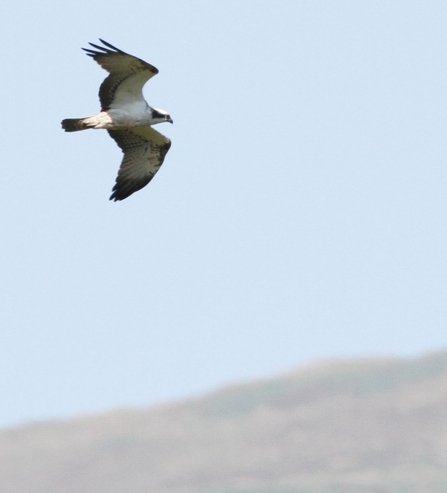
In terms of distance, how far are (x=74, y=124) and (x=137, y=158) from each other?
2947mm

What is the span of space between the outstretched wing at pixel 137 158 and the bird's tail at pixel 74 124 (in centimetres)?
257

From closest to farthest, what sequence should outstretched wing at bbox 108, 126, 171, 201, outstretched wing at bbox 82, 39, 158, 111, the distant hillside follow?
outstretched wing at bbox 82, 39, 158, 111 → outstretched wing at bbox 108, 126, 171, 201 → the distant hillside

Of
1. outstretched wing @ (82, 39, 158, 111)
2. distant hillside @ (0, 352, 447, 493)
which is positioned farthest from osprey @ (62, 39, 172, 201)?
distant hillside @ (0, 352, 447, 493)

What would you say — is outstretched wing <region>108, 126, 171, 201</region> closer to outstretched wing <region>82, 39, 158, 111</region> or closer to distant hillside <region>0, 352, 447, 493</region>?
outstretched wing <region>82, 39, 158, 111</region>

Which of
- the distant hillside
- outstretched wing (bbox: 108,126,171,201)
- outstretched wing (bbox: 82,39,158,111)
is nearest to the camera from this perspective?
outstretched wing (bbox: 82,39,158,111)

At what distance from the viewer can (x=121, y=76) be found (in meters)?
28.9

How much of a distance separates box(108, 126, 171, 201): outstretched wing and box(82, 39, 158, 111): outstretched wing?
2212 millimetres

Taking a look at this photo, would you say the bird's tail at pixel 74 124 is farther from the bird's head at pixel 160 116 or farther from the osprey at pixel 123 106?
the bird's head at pixel 160 116

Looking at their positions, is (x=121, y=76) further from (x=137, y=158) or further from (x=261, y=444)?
(x=261, y=444)

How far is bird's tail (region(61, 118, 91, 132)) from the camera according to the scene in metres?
28.9

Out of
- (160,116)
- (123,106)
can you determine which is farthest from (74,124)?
(160,116)

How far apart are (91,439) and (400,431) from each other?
30.6 m

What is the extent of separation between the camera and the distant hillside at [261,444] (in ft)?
420

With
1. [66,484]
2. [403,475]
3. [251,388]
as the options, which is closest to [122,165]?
[403,475]
